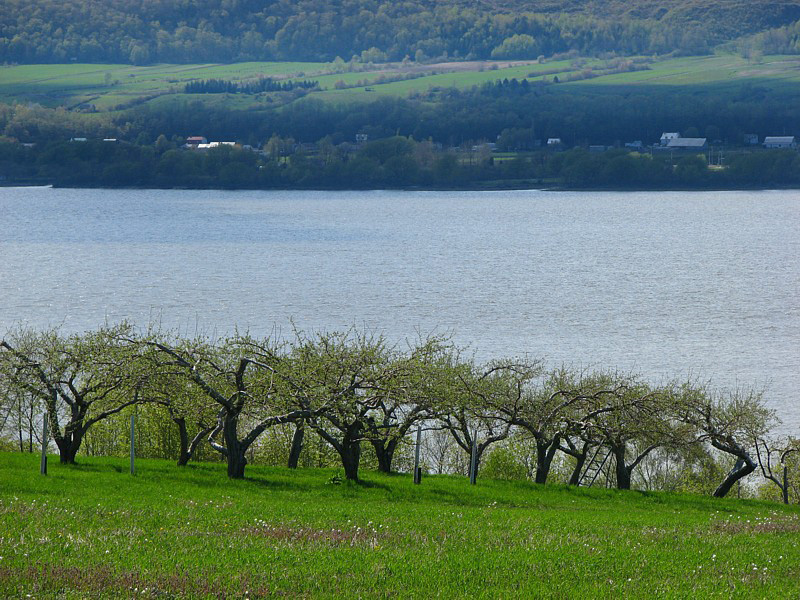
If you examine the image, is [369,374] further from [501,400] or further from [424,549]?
A: [424,549]

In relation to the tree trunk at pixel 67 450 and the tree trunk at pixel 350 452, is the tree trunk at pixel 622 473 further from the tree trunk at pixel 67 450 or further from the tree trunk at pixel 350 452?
the tree trunk at pixel 67 450

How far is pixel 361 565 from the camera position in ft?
44.8

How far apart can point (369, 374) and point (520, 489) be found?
487cm

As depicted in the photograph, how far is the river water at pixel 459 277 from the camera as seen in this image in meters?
67.1

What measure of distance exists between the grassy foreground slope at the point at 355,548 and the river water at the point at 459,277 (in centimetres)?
3049

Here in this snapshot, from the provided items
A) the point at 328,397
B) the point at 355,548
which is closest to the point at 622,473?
the point at 328,397

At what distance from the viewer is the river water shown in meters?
67.1

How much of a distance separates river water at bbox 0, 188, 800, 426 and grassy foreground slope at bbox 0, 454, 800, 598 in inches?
1200

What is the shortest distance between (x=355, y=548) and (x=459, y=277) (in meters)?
87.9

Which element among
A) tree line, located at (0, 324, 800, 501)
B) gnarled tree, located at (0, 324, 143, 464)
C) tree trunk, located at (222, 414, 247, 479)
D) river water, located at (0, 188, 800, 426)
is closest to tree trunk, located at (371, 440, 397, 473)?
tree line, located at (0, 324, 800, 501)

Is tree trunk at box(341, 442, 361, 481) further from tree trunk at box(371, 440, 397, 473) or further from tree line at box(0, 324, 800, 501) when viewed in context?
tree trunk at box(371, 440, 397, 473)

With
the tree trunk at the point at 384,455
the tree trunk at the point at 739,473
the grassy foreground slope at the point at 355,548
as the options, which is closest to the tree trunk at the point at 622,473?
the tree trunk at the point at 739,473

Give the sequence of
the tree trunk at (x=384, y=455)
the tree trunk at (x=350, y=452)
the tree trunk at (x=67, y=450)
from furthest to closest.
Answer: the tree trunk at (x=384, y=455), the tree trunk at (x=67, y=450), the tree trunk at (x=350, y=452)

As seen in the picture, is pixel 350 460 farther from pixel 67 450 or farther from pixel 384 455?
pixel 67 450
